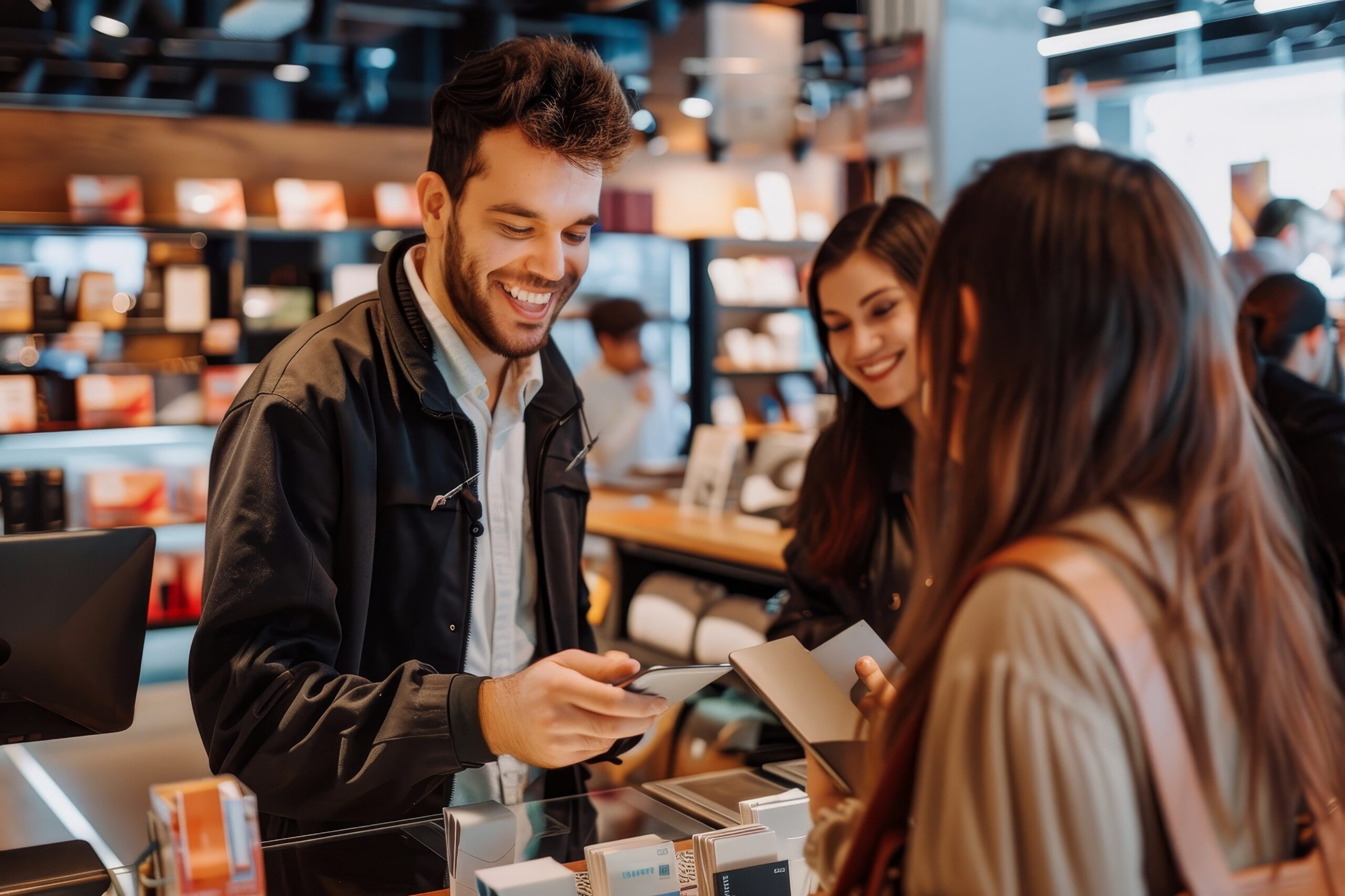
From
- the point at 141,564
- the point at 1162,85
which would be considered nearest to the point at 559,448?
the point at 141,564

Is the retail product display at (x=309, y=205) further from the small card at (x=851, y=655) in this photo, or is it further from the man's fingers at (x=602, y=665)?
the small card at (x=851, y=655)

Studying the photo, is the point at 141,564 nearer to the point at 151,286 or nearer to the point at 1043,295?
the point at 1043,295

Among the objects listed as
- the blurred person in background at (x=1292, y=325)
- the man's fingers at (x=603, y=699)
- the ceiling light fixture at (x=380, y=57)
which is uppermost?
the ceiling light fixture at (x=380, y=57)

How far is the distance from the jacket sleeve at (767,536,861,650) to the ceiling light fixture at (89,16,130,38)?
507 cm

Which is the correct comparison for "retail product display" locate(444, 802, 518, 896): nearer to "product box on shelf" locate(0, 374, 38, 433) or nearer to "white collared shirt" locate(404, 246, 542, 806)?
"white collared shirt" locate(404, 246, 542, 806)

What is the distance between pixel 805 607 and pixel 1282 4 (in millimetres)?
7608

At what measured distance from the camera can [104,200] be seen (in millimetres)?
6312

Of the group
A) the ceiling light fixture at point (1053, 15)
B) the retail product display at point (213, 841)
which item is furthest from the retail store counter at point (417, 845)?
the ceiling light fixture at point (1053, 15)

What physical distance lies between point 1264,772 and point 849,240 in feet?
5.76

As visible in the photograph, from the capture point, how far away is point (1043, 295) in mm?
925

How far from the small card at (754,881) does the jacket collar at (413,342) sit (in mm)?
844

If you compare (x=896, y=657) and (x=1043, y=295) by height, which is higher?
(x=1043, y=295)

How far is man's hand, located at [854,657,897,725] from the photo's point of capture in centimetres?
128

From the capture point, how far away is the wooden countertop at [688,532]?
4332 mm
